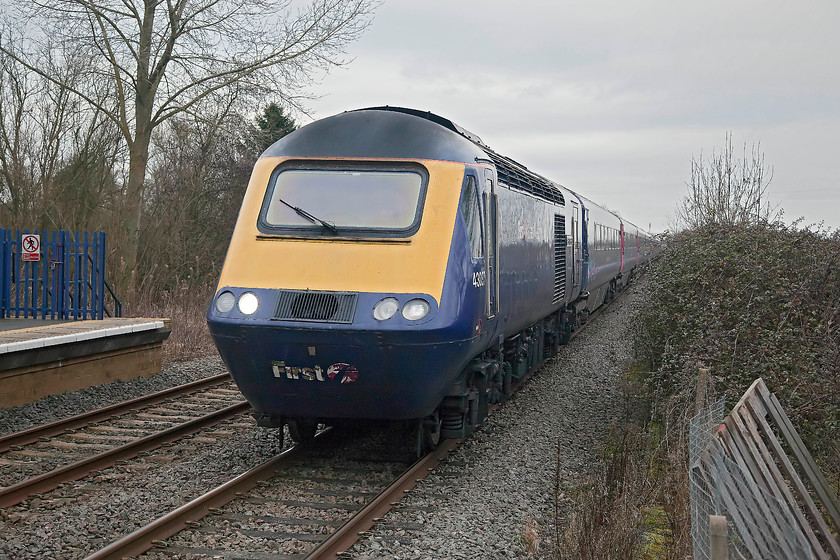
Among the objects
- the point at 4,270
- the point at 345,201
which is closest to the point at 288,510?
the point at 345,201

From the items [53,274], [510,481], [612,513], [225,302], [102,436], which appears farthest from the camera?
[53,274]

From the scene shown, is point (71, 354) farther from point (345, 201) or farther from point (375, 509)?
point (375, 509)

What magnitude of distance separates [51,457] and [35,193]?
13337 millimetres

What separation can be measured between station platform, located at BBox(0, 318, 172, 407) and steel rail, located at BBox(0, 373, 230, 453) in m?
0.95

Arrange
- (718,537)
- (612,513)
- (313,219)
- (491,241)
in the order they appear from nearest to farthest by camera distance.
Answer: (718,537)
(612,513)
(313,219)
(491,241)

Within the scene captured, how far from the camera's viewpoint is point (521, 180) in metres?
10.6

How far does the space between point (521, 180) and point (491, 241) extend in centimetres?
256

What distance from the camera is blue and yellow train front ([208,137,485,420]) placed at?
265 inches

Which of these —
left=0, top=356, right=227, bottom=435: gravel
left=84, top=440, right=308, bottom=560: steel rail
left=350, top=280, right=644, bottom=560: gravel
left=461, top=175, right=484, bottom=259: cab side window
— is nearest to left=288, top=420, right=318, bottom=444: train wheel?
left=84, top=440, right=308, bottom=560: steel rail

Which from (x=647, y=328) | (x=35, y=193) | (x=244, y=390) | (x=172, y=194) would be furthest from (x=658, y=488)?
(x=172, y=194)

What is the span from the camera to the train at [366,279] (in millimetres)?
6762

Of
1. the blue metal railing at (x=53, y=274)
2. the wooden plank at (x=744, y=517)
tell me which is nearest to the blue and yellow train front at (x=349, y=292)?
the wooden plank at (x=744, y=517)

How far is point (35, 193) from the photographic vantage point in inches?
774

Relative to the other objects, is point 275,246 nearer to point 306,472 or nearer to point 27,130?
point 306,472
